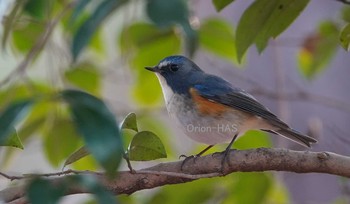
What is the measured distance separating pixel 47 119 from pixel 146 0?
1298mm

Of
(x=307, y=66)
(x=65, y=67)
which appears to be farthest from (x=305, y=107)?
(x=65, y=67)

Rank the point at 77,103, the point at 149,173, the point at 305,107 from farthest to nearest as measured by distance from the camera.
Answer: the point at 305,107
the point at 149,173
the point at 77,103

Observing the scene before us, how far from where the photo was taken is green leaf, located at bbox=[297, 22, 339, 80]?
218 centimetres

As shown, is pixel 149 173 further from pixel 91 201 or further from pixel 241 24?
pixel 91 201

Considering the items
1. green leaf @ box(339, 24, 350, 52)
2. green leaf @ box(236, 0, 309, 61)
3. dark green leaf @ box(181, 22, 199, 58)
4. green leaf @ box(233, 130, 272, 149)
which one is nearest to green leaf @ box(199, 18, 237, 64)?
green leaf @ box(233, 130, 272, 149)

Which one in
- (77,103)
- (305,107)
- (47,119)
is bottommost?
(305,107)

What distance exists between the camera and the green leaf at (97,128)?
2.41 feet

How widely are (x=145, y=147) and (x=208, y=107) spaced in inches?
23.7

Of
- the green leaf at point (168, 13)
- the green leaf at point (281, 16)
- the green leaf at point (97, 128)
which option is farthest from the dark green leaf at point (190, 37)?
the green leaf at point (281, 16)

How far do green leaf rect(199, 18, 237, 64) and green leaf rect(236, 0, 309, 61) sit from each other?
0.69 metres

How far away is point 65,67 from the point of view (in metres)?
2.27

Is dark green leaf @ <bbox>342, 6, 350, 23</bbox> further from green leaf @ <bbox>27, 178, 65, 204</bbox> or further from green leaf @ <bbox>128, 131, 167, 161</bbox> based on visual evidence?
green leaf @ <bbox>27, 178, 65, 204</bbox>

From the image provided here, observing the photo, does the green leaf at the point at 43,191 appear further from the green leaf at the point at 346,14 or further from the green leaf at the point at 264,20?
the green leaf at the point at 346,14

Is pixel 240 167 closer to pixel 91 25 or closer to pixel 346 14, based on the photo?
pixel 91 25
